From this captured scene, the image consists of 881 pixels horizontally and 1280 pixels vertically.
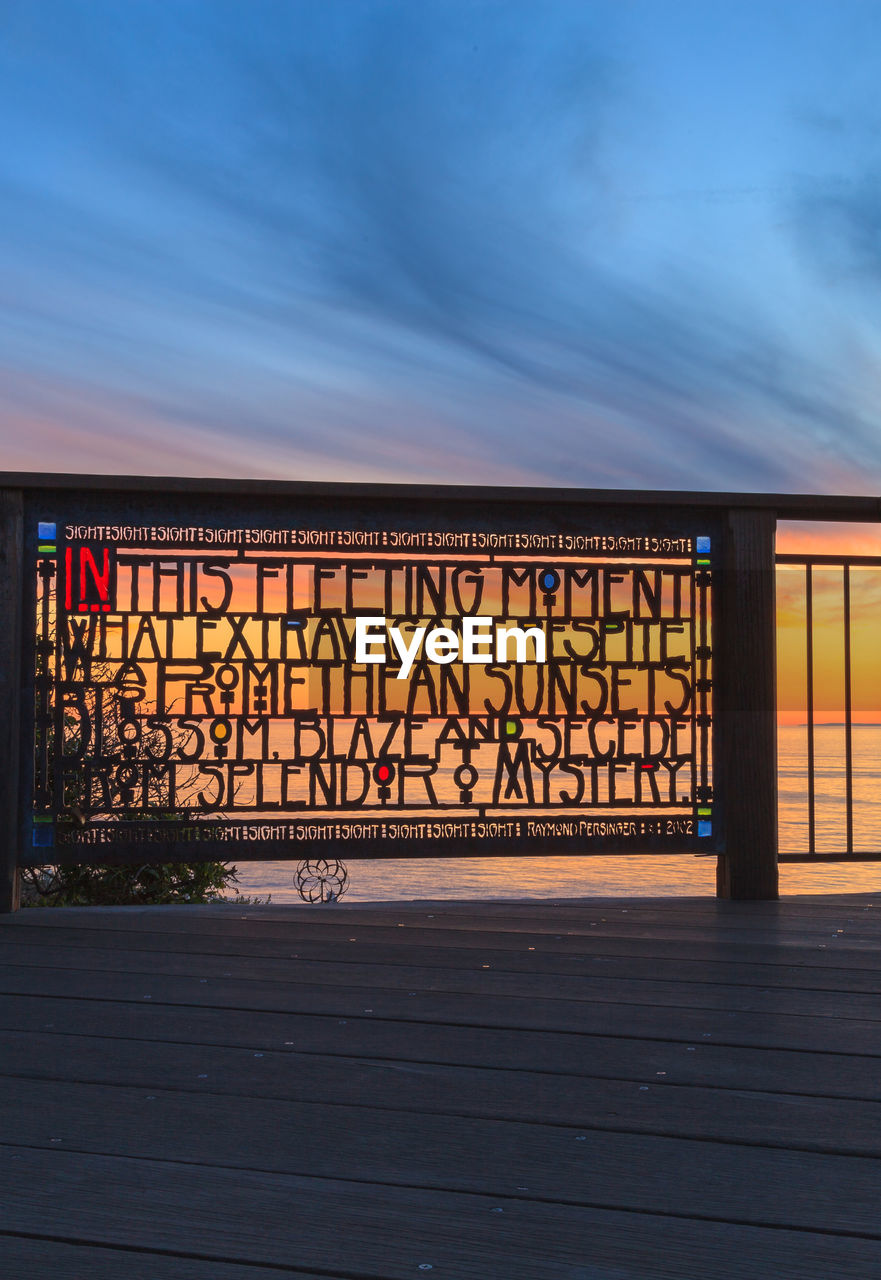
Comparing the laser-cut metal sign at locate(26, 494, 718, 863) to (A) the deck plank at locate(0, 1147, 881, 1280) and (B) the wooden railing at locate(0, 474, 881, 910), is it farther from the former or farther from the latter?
(A) the deck plank at locate(0, 1147, 881, 1280)

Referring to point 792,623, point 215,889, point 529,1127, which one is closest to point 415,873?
point 215,889

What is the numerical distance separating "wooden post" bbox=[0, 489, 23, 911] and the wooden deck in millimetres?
632

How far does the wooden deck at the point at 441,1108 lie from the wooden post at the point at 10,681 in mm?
632

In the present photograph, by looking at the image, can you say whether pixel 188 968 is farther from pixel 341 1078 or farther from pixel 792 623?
pixel 792 623

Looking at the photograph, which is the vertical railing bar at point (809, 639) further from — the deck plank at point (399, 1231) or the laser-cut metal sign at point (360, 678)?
the deck plank at point (399, 1231)

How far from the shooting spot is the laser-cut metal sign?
13.4ft

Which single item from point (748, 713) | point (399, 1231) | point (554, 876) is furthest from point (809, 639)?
point (554, 876)

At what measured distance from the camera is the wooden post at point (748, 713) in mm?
4273

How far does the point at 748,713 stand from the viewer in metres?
4.29

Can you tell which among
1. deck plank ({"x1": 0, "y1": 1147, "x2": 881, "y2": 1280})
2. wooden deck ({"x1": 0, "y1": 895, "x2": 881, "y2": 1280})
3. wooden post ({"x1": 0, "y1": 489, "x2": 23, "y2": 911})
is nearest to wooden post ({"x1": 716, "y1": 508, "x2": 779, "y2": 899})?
wooden deck ({"x1": 0, "y1": 895, "x2": 881, "y2": 1280})

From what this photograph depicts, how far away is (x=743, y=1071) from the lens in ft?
7.03

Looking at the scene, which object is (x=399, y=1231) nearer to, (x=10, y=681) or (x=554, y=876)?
(x=10, y=681)

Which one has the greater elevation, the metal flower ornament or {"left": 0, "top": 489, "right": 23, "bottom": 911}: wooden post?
{"left": 0, "top": 489, "right": 23, "bottom": 911}: wooden post

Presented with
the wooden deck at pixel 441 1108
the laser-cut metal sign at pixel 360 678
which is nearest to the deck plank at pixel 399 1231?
the wooden deck at pixel 441 1108
